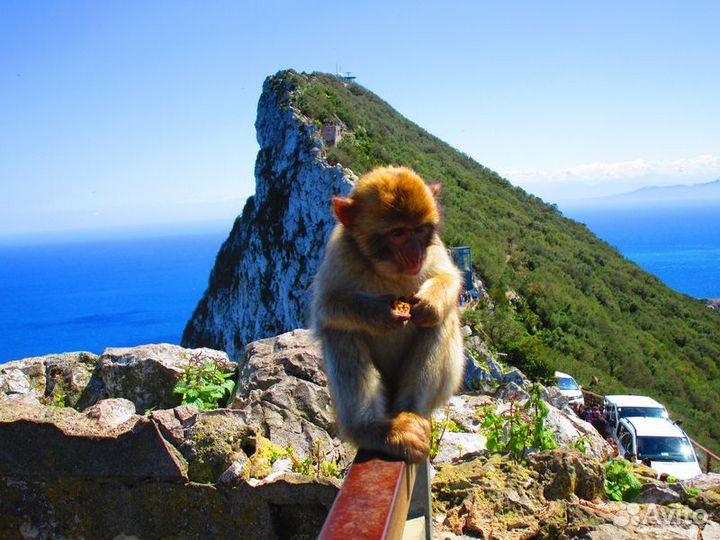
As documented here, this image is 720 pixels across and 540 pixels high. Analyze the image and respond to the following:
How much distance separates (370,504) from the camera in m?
1.11

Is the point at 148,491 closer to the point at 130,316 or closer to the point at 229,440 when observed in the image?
the point at 229,440

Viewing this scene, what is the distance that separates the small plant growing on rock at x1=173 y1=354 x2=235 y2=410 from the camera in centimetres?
338

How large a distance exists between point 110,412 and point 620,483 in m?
2.42

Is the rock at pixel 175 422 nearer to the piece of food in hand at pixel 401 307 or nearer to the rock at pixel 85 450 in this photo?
the rock at pixel 85 450

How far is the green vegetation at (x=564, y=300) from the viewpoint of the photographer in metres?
18.0

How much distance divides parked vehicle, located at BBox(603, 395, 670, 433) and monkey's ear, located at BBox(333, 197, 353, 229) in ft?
31.3

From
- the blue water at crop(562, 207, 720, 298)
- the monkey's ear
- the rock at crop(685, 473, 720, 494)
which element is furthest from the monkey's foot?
the blue water at crop(562, 207, 720, 298)

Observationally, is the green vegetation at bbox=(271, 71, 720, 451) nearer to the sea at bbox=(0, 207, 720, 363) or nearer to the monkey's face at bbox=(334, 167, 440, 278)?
the monkey's face at bbox=(334, 167, 440, 278)

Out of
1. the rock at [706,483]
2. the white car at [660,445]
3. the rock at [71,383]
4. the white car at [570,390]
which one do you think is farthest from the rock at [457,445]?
the white car at [570,390]

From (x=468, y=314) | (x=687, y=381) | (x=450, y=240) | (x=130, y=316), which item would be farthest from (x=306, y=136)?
(x=130, y=316)

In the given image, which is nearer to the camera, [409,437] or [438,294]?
[409,437]

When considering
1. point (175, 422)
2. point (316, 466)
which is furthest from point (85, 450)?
point (316, 466)

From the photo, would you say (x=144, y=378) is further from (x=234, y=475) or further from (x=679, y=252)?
(x=679, y=252)

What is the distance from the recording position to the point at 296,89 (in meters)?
27.5
